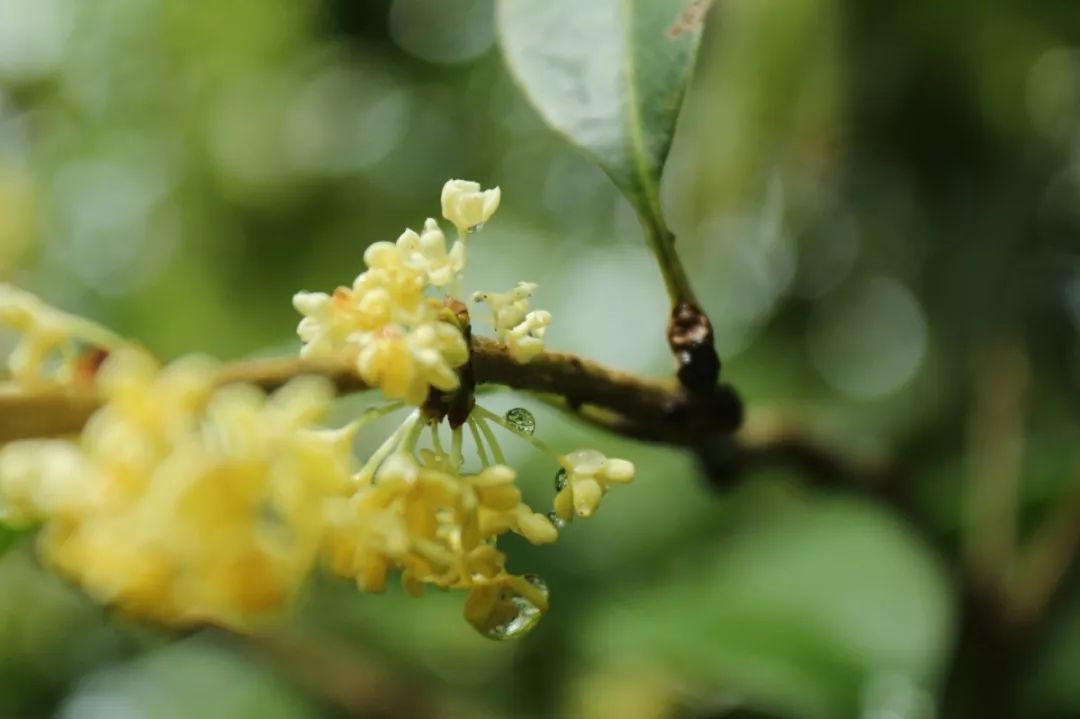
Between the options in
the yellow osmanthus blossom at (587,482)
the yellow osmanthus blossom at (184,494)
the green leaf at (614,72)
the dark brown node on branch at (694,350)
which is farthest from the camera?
the green leaf at (614,72)

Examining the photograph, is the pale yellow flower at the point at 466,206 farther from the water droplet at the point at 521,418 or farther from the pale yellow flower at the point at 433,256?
the water droplet at the point at 521,418

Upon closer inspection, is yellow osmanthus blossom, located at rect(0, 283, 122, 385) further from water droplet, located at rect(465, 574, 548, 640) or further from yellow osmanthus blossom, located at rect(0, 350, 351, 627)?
water droplet, located at rect(465, 574, 548, 640)

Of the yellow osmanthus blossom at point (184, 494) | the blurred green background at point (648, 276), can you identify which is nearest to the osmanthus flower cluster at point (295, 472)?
the yellow osmanthus blossom at point (184, 494)

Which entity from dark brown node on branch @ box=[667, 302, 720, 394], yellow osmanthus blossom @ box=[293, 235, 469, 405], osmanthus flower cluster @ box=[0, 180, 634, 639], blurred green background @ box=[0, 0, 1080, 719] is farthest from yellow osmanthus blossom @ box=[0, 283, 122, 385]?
blurred green background @ box=[0, 0, 1080, 719]

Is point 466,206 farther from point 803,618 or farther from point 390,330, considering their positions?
point 803,618

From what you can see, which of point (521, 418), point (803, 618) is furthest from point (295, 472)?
point (803, 618)
